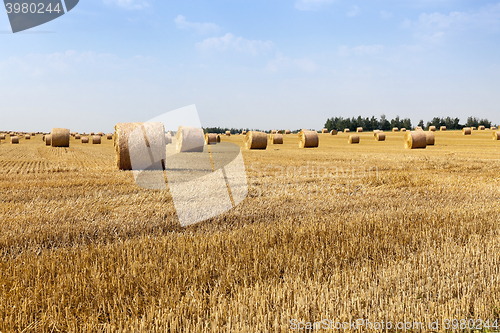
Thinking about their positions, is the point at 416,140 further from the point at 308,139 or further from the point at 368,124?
the point at 368,124

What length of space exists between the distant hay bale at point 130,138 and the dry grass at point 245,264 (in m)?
6.23

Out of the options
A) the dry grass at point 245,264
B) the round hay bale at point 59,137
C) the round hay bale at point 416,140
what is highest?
the round hay bale at point 59,137

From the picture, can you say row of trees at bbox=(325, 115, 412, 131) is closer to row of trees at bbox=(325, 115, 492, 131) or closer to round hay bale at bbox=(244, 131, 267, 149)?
row of trees at bbox=(325, 115, 492, 131)

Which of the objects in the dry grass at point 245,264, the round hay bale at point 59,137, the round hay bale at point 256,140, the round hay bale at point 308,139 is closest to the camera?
the dry grass at point 245,264

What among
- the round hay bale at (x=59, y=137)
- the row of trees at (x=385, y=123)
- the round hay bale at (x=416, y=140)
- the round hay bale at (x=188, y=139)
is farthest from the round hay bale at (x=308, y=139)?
A: the row of trees at (x=385, y=123)

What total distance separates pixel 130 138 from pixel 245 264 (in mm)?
11047

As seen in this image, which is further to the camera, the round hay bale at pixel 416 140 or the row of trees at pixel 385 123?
the row of trees at pixel 385 123

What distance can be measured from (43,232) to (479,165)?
15120 millimetres

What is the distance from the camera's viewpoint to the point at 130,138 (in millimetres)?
13500

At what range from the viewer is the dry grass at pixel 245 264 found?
274 centimetres

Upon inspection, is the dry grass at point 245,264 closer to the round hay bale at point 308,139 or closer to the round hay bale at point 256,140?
the round hay bale at point 256,140

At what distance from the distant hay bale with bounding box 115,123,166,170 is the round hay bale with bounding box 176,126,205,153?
1129cm

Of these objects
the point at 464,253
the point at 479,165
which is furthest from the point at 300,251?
the point at 479,165

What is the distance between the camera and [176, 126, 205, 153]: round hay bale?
82.7 feet
